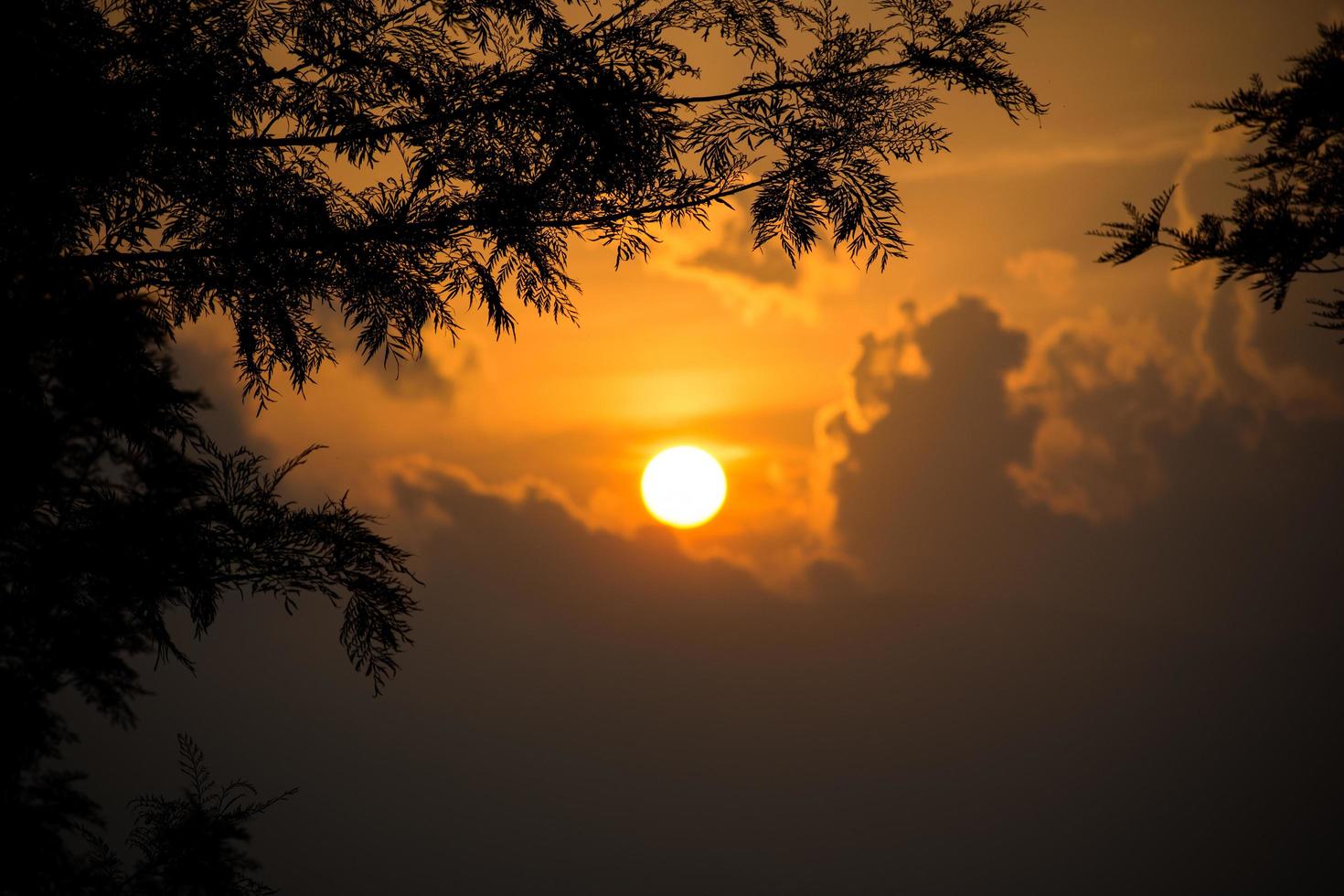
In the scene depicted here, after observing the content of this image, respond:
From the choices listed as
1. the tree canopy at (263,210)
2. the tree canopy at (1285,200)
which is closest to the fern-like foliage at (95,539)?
the tree canopy at (263,210)

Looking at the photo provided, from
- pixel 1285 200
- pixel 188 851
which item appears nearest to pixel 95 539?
pixel 188 851

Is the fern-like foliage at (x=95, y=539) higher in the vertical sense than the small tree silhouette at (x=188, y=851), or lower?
higher

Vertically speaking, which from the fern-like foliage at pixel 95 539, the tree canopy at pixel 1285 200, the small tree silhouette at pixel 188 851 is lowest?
the small tree silhouette at pixel 188 851

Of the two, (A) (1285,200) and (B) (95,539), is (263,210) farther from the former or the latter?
(A) (1285,200)

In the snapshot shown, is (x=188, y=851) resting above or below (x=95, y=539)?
below

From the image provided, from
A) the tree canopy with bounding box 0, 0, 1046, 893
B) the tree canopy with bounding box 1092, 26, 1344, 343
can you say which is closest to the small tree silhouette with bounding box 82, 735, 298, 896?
the tree canopy with bounding box 0, 0, 1046, 893

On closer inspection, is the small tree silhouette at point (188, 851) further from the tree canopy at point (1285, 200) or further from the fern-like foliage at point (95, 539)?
the tree canopy at point (1285, 200)

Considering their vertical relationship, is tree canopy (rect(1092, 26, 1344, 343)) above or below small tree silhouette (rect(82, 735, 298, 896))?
above

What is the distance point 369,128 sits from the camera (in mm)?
5734

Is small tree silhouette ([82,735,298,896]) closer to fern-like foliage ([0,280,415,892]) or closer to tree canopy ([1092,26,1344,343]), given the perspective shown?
fern-like foliage ([0,280,415,892])

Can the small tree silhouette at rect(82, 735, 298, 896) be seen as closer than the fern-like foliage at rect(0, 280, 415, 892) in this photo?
No

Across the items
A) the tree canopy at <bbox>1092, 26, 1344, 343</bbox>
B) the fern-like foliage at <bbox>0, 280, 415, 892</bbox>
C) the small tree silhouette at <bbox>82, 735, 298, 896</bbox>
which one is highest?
the tree canopy at <bbox>1092, 26, 1344, 343</bbox>

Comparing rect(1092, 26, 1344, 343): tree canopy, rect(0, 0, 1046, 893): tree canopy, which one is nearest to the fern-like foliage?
rect(0, 0, 1046, 893): tree canopy

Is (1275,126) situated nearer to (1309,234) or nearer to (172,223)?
(1309,234)
